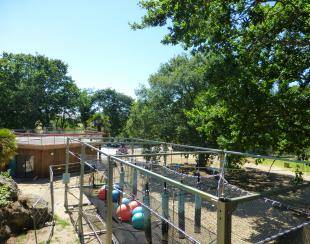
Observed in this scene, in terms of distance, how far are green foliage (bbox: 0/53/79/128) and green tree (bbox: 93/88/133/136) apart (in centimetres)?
1484

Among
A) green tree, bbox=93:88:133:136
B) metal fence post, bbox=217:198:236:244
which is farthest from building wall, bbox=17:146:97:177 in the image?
green tree, bbox=93:88:133:136

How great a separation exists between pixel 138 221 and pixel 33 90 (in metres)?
41.6

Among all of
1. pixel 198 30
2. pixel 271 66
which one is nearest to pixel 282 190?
pixel 198 30

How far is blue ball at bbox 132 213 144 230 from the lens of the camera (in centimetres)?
768

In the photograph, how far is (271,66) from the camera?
1072cm

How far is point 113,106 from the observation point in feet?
219

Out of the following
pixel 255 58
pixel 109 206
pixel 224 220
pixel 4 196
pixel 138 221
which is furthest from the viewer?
pixel 4 196

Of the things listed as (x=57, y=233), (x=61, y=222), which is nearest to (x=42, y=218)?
(x=61, y=222)

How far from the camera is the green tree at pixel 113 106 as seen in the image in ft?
215

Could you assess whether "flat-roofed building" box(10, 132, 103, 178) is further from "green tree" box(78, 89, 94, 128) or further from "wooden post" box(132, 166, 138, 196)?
"green tree" box(78, 89, 94, 128)

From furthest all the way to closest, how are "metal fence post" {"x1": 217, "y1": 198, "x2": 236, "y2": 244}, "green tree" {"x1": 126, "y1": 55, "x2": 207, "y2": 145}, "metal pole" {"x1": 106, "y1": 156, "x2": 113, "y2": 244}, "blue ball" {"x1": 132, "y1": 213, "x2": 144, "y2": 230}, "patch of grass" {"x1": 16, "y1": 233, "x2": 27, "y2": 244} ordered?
"green tree" {"x1": 126, "y1": 55, "x2": 207, "y2": 145} < "patch of grass" {"x1": 16, "y1": 233, "x2": 27, "y2": 244} < "blue ball" {"x1": 132, "y1": 213, "x2": 144, "y2": 230} < "metal pole" {"x1": 106, "y1": 156, "x2": 113, "y2": 244} < "metal fence post" {"x1": 217, "y1": 198, "x2": 236, "y2": 244}

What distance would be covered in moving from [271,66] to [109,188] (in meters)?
7.70

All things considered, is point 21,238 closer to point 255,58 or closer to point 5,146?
point 5,146

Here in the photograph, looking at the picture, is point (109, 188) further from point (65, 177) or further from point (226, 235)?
point (65, 177)
